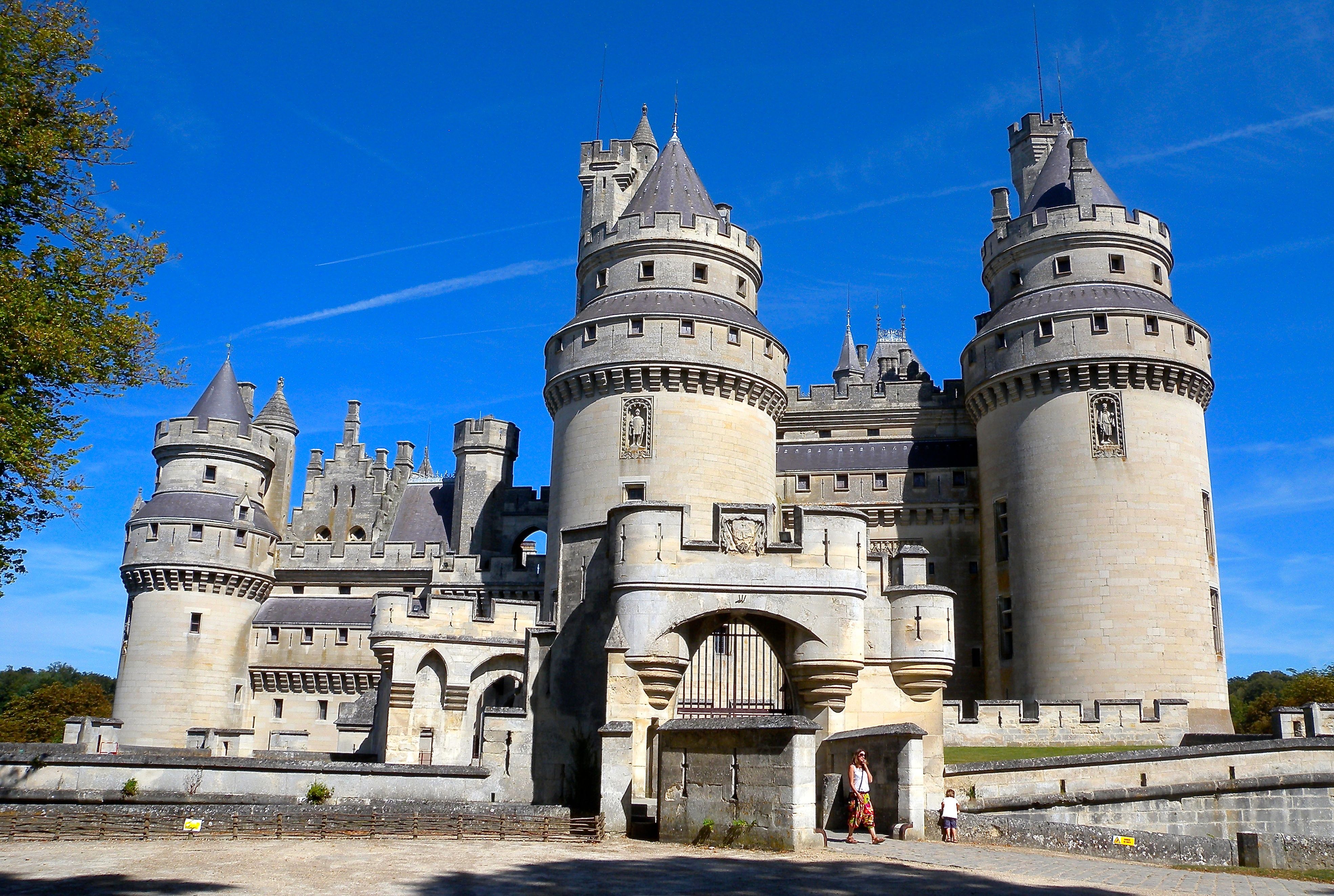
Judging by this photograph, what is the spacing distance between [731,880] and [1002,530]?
26628 millimetres

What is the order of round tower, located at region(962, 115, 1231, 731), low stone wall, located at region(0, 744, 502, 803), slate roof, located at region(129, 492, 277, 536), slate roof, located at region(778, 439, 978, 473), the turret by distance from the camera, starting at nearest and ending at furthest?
1. low stone wall, located at region(0, 744, 502, 803)
2. round tower, located at region(962, 115, 1231, 731)
3. slate roof, located at region(778, 439, 978, 473)
4. slate roof, located at region(129, 492, 277, 536)
5. the turret

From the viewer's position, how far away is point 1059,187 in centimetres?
3922

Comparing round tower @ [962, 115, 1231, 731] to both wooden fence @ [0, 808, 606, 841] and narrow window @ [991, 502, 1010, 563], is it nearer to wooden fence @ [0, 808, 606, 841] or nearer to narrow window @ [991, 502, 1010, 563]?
narrow window @ [991, 502, 1010, 563]

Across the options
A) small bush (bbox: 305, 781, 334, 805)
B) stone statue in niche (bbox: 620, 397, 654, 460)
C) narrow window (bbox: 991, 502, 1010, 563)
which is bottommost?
small bush (bbox: 305, 781, 334, 805)

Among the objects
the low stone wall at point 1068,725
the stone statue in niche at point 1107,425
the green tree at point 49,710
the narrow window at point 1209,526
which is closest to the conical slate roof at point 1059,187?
the stone statue in niche at point 1107,425

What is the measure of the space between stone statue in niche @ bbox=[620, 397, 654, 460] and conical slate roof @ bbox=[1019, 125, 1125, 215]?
15.2 meters

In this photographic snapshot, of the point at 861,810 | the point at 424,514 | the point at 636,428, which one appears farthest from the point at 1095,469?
the point at 424,514

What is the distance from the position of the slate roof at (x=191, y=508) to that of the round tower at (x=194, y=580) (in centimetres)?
4

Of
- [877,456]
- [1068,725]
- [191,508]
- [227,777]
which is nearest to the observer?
[227,777]

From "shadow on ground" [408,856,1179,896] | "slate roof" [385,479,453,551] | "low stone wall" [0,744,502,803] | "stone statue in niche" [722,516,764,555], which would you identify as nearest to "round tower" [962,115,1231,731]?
"stone statue in niche" [722,516,764,555]

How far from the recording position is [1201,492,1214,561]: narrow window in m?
34.3

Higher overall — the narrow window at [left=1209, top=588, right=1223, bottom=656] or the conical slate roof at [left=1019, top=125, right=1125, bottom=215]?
the conical slate roof at [left=1019, top=125, right=1125, bottom=215]

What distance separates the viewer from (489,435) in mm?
45625

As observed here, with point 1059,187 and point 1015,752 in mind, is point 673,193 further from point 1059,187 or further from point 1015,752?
point 1015,752
